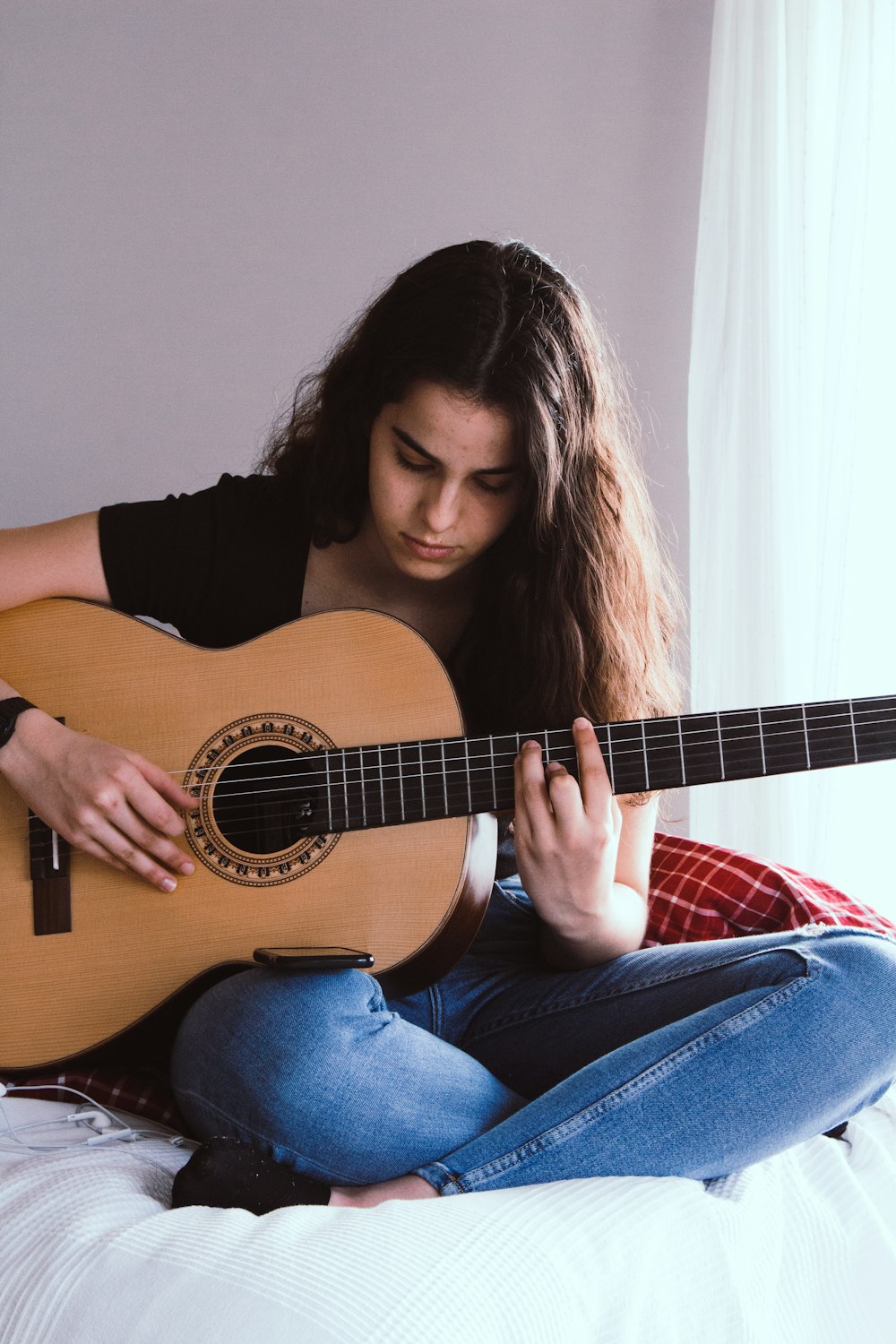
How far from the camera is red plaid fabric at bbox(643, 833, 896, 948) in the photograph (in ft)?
4.86

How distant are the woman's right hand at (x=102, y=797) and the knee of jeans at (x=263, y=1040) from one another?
0.16 metres

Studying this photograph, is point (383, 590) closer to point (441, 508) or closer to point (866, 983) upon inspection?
point (441, 508)

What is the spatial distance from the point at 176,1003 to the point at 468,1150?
1.08ft

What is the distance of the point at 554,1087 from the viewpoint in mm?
1043

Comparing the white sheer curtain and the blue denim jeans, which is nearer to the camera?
the blue denim jeans

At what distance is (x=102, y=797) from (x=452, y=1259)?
0.56 meters

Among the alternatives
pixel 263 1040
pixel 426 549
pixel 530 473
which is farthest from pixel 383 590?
pixel 263 1040

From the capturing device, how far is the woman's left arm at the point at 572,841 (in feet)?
3.63

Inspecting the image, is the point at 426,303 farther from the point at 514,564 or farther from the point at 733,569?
the point at 733,569

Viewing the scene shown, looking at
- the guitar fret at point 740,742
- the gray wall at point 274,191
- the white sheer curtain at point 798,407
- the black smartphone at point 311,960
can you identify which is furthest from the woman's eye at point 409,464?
the gray wall at point 274,191

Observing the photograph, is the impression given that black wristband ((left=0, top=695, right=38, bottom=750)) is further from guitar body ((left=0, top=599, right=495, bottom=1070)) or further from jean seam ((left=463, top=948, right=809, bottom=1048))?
jean seam ((left=463, top=948, right=809, bottom=1048))

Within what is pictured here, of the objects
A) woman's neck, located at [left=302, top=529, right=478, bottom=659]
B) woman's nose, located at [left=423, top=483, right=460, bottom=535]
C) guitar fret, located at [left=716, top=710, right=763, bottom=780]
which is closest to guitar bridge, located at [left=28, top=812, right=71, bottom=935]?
woman's neck, located at [left=302, top=529, right=478, bottom=659]

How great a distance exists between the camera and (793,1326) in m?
0.88

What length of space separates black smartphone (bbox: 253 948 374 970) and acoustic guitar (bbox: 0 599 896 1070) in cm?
4
